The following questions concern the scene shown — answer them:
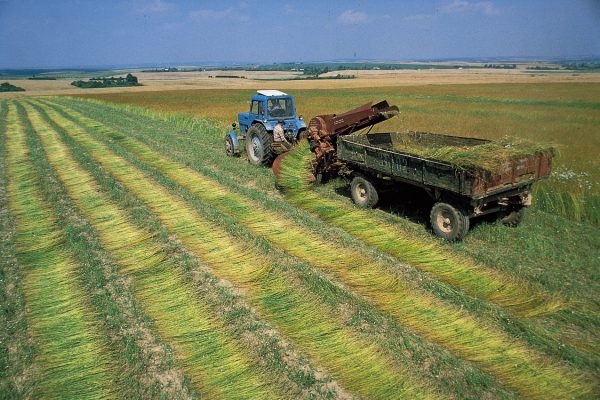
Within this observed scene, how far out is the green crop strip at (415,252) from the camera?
16.6 ft

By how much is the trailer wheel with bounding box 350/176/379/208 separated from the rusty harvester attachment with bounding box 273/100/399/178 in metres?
0.87

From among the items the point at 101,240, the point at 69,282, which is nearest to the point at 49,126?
the point at 101,240

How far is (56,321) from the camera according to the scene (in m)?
4.73

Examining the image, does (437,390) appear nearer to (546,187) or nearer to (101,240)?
(101,240)

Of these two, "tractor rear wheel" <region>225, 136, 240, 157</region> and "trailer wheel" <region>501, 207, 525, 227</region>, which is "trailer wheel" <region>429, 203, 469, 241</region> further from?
"tractor rear wheel" <region>225, 136, 240, 157</region>

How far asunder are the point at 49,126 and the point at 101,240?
18.2m

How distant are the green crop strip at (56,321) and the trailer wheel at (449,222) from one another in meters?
5.25

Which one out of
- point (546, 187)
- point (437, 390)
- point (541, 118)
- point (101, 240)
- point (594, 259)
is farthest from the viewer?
point (541, 118)

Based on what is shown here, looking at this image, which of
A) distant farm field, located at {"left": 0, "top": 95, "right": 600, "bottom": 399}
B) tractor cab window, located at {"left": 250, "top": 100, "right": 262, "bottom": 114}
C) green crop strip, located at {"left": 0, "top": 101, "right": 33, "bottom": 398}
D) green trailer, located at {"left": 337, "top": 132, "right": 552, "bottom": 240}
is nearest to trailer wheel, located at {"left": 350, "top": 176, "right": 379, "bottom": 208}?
green trailer, located at {"left": 337, "top": 132, "right": 552, "bottom": 240}

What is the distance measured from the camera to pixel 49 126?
21.7m

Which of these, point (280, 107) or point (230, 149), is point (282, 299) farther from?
point (230, 149)

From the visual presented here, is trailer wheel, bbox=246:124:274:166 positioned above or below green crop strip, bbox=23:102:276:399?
above

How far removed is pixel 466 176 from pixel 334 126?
13.2 ft

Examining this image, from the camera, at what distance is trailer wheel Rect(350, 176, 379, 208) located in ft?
27.7
